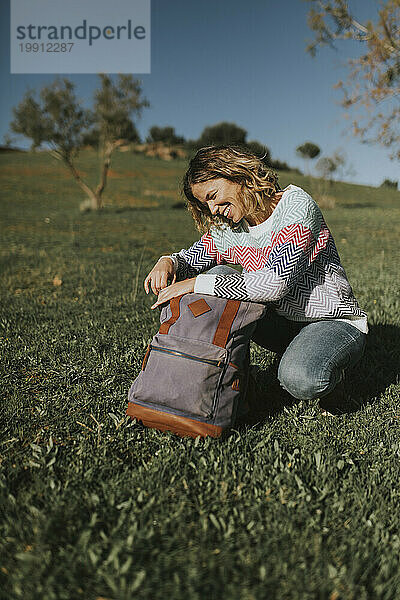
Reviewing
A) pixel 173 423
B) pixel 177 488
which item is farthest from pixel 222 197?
pixel 177 488

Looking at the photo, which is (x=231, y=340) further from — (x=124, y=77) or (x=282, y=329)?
(x=124, y=77)

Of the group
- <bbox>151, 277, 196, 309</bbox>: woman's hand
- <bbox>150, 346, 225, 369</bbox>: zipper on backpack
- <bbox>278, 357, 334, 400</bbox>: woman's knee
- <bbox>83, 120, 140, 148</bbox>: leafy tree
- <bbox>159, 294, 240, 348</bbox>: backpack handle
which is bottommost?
<bbox>278, 357, 334, 400</bbox>: woman's knee

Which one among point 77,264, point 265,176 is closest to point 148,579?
point 265,176

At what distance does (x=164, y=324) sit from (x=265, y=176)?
3.54 ft

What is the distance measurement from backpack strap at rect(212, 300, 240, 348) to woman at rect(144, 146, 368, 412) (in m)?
0.05

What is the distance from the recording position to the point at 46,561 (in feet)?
5.78

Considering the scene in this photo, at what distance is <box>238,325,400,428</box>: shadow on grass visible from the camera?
3.05m

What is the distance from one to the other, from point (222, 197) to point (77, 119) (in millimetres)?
24534

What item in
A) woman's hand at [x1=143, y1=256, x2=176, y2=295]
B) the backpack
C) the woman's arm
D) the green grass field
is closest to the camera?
the green grass field

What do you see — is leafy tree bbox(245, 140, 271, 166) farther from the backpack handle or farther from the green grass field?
the green grass field

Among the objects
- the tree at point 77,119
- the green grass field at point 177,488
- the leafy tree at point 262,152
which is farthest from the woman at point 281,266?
the tree at point 77,119

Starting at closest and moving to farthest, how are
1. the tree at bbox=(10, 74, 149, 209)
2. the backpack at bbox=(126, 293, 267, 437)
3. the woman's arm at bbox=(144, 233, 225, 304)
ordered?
the backpack at bbox=(126, 293, 267, 437) < the woman's arm at bbox=(144, 233, 225, 304) < the tree at bbox=(10, 74, 149, 209)

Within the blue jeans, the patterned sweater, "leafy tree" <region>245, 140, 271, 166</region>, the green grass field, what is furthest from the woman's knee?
"leafy tree" <region>245, 140, 271, 166</region>

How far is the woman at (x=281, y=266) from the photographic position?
2.69 m
